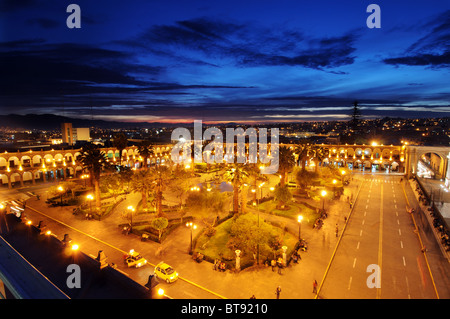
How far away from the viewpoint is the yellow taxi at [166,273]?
2070 cm

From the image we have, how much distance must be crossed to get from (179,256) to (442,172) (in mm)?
65921

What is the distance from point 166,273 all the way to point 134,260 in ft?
13.8

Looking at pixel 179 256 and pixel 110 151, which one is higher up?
pixel 110 151

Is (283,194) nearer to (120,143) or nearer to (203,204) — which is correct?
(203,204)

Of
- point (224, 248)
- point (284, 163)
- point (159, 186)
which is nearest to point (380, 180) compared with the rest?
point (284, 163)

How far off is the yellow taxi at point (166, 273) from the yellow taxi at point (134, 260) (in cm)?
251

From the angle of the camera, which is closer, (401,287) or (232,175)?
(401,287)

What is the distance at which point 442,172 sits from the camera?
2373 inches

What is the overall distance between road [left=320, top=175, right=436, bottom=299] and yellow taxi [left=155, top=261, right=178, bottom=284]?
11.5m

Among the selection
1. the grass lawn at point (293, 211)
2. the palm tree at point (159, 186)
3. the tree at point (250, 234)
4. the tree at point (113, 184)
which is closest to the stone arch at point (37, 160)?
the tree at point (113, 184)

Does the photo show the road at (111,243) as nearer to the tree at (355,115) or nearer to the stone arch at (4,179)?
the stone arch at (4,179)

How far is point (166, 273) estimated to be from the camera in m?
20.8
